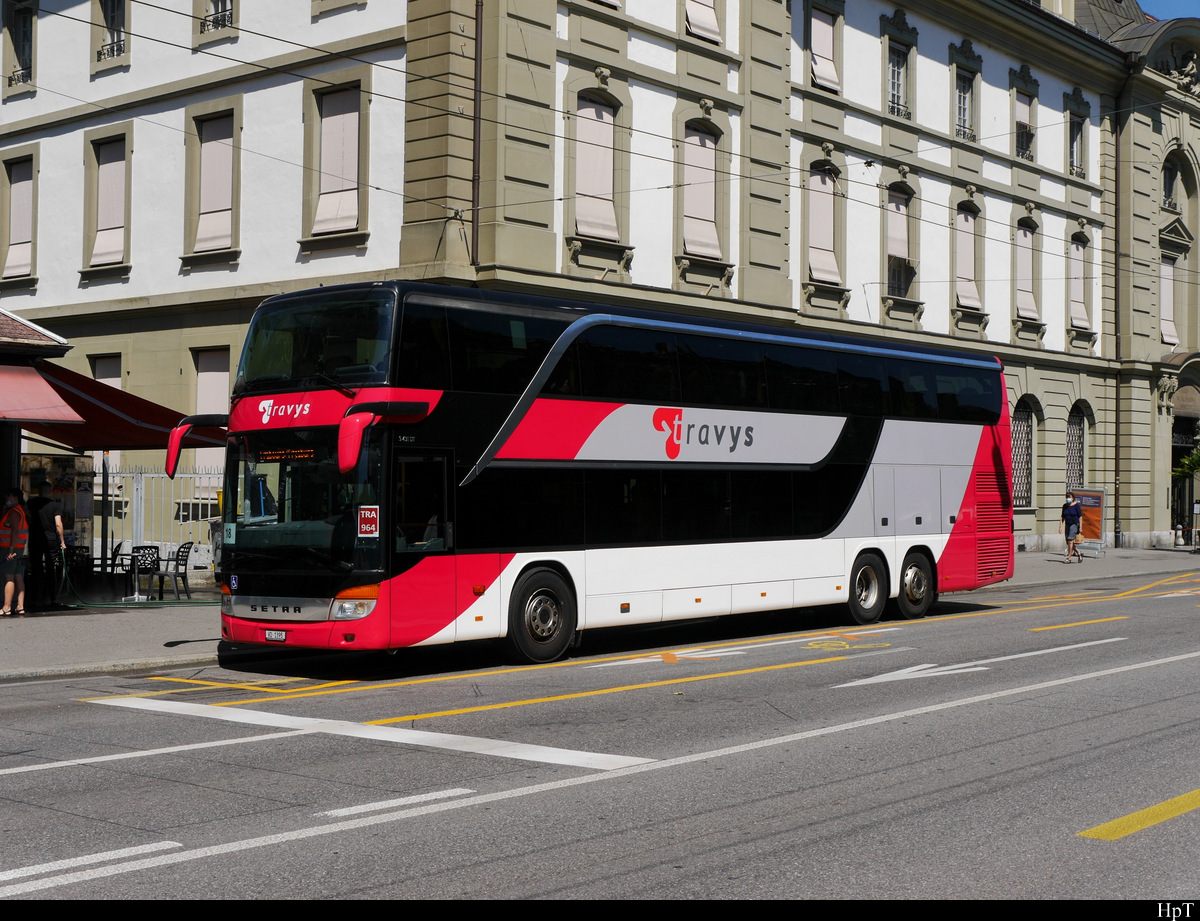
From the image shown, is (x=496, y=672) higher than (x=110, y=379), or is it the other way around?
(x=110, y=379)

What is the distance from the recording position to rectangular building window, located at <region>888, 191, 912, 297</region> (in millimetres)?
32125

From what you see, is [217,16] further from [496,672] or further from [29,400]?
[496,672]

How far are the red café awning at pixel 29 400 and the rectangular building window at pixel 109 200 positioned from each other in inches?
378

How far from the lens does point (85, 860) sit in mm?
5957

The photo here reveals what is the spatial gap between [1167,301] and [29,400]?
37.3m

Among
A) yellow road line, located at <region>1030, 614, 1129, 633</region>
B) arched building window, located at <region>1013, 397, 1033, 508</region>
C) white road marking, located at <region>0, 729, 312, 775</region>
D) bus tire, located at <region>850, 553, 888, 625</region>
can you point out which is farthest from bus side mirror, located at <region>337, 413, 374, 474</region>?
arched building window, located at <region>1013, 397, 1033, 508</region>

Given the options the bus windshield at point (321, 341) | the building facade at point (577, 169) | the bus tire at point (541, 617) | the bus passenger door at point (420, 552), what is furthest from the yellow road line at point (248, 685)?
the building facade at point (577, 169)

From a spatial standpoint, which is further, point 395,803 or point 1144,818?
point 395,803

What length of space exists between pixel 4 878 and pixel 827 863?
362cm

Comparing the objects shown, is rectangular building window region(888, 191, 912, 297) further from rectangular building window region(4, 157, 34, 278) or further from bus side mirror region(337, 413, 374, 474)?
bus side mirror region(337, 413, 374, 474)

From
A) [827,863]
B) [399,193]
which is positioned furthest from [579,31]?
[827,863]

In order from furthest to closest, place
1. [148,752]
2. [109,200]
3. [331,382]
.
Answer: [109,200], [331,382], [148,752]

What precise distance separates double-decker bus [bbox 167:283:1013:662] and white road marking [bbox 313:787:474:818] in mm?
4790

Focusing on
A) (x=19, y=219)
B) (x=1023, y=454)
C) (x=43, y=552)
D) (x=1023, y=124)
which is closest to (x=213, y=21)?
(x=19, y=219)
